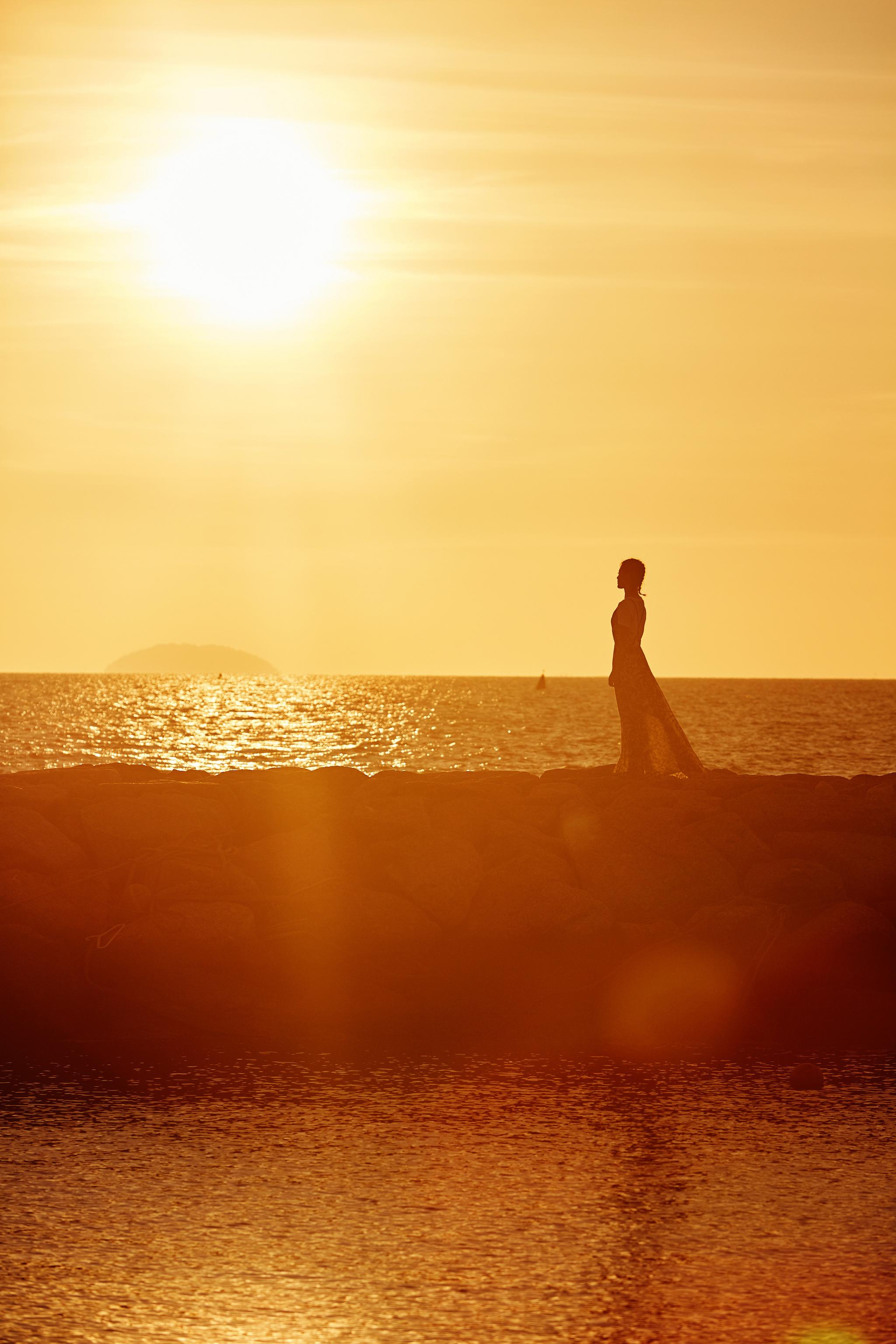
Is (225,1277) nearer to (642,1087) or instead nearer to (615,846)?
(642,1087)

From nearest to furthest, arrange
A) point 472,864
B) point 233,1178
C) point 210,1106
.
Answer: point 233,1178
point 210,1106
point 472,864

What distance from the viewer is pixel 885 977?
509 inches

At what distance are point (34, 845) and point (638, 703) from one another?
278 inches

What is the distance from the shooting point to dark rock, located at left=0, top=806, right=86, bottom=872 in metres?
14.4

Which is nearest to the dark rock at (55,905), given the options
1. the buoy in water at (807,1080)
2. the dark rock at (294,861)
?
the dark rock at (294,861)

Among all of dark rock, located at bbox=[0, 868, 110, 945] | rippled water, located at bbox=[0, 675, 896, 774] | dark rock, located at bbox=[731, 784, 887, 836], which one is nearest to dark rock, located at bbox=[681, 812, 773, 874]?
dark rock, located at bbox=[731, 784, 887, 836]

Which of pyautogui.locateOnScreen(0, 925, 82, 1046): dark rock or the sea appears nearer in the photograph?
the sea

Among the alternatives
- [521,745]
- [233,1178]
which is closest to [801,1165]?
[233,1178]

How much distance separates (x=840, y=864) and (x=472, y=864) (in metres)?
3.76

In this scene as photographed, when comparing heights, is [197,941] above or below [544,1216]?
above

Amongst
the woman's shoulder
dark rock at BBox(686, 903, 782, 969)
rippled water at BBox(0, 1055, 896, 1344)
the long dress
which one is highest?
the woman's shoulder

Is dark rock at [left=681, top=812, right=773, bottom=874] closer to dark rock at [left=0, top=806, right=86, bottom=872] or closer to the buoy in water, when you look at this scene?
the buoy in water

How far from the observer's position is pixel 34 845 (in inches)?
572

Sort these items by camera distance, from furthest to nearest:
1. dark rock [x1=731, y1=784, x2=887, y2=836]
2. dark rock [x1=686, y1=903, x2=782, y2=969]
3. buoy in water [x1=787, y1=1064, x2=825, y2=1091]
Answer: dark rock [x1=731, y1=784, x2=887, y2=836]
dark rock [x1=686, y1=903, x2=782, y2=969]
buoy in water [x1=787, y1=1064, x2=825, y2=1091]
